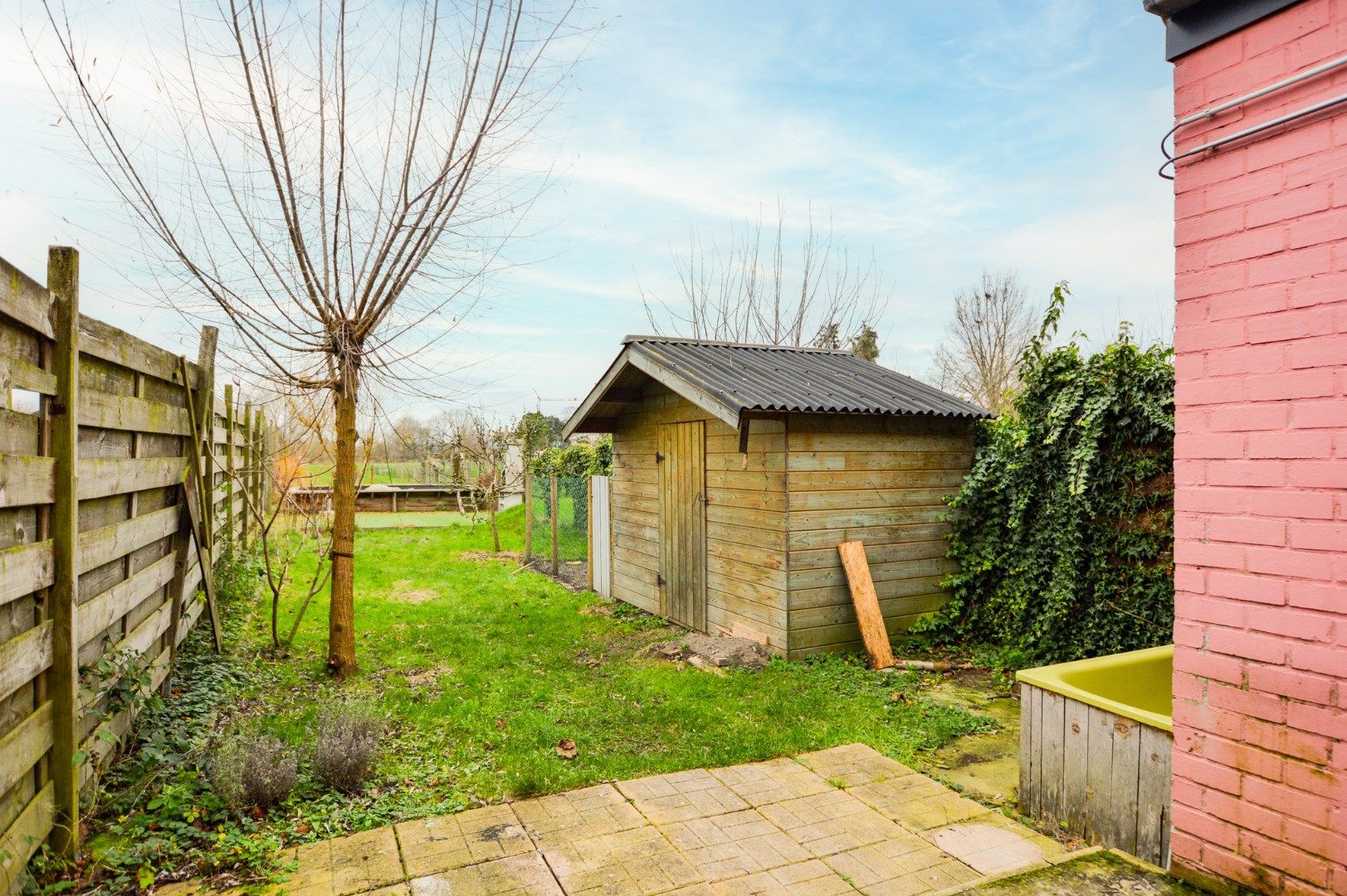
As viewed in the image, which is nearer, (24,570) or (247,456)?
(24,570)

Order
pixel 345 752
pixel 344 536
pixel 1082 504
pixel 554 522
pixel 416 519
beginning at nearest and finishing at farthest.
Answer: pixel 345 752 < pixel 1082 504 < pixel 344 536 < pixel 554 522 < pixel 416 519

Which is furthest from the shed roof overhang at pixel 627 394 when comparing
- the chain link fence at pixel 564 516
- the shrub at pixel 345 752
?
the shrub at pixel 345 752

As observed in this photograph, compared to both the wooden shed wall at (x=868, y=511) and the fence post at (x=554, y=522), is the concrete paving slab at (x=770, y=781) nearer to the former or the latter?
the wooden shed wall at (x=868, y=511)

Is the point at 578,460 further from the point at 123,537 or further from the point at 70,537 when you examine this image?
the point at 70,537

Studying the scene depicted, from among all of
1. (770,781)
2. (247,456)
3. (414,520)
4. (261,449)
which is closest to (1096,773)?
(770,781)

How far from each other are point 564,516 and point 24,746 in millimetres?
10307

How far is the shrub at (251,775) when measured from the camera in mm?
3348

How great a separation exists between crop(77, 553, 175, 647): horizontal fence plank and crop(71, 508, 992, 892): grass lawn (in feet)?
2.34

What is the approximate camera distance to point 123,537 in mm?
3453

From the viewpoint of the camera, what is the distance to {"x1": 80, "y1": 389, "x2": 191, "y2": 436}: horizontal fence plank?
118 inches

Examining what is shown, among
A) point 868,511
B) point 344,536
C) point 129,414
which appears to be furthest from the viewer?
point 868,511

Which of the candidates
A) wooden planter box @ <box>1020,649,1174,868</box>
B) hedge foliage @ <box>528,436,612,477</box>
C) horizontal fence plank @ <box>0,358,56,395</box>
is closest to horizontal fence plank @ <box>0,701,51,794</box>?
horizontal fence plank @ <box>0,358,56,395</box>

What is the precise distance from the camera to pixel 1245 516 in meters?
2.47

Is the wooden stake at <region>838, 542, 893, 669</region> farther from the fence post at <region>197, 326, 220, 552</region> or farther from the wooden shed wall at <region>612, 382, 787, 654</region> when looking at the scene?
the fence post at <region>197, 326, 220, 552</region>
